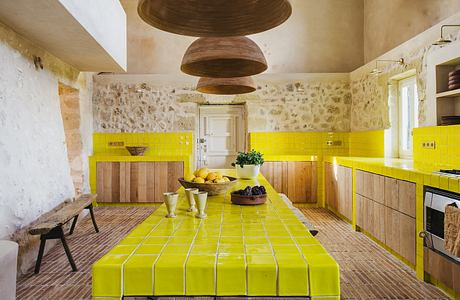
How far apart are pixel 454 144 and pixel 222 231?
2982 millimetres

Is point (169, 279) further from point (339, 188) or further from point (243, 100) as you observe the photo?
point (243, 100)

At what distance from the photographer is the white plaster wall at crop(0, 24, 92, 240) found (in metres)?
3.48

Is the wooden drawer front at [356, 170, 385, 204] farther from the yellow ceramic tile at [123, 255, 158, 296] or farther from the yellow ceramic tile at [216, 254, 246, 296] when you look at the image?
the yellow ceramic tile at [123, 255, 158, 296]

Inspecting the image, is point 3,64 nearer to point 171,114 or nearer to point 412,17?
point 171,114

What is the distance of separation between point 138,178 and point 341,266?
432cm

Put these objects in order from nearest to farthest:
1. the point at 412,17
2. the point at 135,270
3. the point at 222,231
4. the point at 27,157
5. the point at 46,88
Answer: the point at 135,270, the point at 222,231, the point at 27,157, the point at 46,88, the point at 412,17

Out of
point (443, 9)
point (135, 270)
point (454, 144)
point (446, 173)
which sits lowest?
point (135, 270)

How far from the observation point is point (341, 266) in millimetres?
3494

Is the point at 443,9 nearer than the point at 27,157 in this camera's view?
No

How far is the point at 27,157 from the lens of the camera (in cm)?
391

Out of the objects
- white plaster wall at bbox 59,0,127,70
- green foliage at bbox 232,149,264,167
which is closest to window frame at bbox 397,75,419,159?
green foliage at bbox 232,149,264,167

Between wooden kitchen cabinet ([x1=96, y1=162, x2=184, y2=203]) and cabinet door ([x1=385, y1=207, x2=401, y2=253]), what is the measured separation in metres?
3.89

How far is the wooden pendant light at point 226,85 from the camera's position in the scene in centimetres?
267

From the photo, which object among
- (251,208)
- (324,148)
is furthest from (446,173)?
(324,148)
